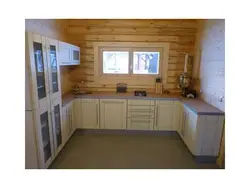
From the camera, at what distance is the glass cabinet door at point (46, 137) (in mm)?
2113

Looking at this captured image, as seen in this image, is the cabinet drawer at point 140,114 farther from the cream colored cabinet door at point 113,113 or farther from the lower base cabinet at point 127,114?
the cream colored cabinet door at point 113,113

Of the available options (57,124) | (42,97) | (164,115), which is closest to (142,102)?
(164,115)

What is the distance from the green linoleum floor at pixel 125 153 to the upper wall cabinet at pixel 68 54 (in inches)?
58.2

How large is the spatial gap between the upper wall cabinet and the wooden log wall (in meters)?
0.32

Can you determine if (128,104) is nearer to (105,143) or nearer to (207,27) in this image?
(105,143)

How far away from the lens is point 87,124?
11.1 feet

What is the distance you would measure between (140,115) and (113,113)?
1.81 feet

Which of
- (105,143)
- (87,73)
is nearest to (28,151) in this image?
(105,143)

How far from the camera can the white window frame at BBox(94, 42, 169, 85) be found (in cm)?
359

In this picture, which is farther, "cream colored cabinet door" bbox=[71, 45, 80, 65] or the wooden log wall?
the wooden log wall

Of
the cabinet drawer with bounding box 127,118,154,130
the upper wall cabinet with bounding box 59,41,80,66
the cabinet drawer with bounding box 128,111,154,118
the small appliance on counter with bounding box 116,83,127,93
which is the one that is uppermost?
the upper wall cabinet with bounding box 59,41,80,66

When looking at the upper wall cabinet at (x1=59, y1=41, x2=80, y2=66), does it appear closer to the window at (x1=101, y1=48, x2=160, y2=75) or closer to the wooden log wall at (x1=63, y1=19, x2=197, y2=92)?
the wooden log wall at (x1=63, y1=19, x2=197, y2=92)

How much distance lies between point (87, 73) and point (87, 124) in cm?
116

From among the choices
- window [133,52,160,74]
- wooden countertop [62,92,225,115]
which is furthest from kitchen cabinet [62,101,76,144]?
window [133,52,160,74]
